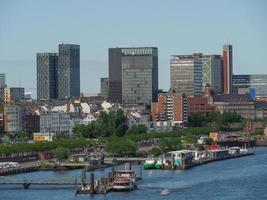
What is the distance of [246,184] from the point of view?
39.1 metres

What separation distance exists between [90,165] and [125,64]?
55371 millimetres

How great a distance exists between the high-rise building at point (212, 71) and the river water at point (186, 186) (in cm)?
6651

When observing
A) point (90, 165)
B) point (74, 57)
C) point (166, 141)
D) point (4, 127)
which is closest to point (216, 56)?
point (74, 57)

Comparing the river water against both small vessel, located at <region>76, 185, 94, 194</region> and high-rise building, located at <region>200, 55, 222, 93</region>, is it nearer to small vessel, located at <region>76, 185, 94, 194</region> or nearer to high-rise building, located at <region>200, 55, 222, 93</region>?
small vessel, located at <region>76, 185, 94, 194</region>

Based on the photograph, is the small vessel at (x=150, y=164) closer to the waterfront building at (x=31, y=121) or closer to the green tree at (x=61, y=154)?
the green tree at (x=61, y=154)

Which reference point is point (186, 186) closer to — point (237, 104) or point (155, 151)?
point (155, 151)

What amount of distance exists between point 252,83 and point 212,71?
9.26 meters

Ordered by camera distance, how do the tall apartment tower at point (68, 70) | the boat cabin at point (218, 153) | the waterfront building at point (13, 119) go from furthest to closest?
the tall apartment tower at point (68, 70), the waterfront building at point (13, 119), the boat cabin at point (218, 153)

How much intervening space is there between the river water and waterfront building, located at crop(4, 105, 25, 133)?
2730 centimetres

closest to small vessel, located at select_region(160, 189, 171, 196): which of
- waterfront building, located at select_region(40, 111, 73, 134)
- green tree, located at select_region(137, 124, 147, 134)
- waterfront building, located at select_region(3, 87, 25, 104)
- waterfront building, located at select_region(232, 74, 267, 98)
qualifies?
green tree, located at select_region(137, 124, 147, 134)

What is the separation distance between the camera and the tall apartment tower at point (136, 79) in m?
99.9

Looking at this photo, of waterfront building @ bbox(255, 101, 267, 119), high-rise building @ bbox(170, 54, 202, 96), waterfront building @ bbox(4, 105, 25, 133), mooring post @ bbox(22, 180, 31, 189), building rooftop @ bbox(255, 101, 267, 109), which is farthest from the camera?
high-rise building @ bbox(170, 54, 202, 96)

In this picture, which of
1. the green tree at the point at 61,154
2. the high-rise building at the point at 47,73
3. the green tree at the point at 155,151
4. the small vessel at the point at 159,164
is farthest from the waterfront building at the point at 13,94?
the small vessel at the point at 159,164

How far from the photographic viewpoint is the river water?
117 feet
